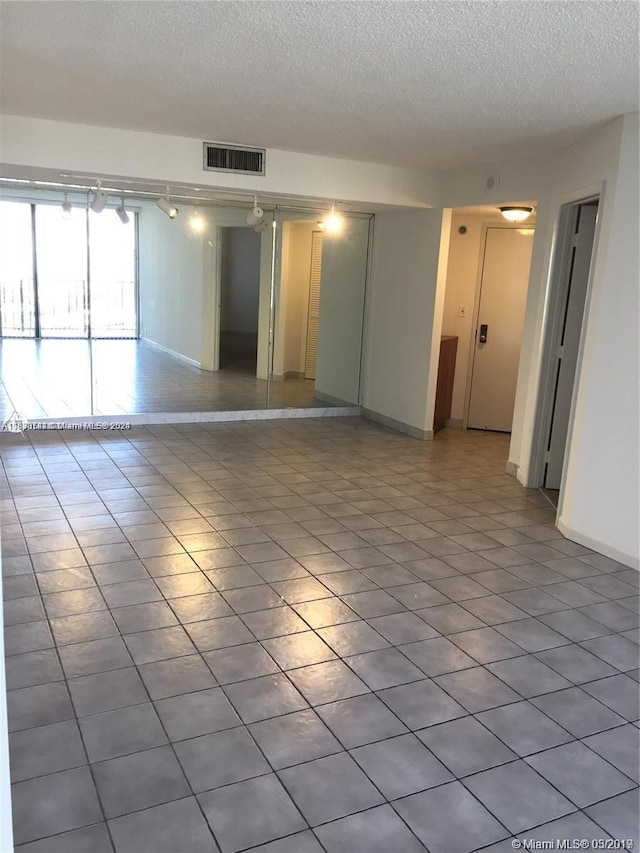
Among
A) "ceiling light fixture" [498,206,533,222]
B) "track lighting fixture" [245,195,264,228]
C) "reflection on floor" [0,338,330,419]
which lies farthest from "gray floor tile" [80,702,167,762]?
"ceiling light fixture" [498,206,533,222]

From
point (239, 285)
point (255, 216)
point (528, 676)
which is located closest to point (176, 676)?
point (528, 676)

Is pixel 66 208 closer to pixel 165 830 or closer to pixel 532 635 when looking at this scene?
pixel 532 635

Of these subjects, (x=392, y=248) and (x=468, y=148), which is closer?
(x=468, y=148)

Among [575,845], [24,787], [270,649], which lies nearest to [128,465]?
[270,649]

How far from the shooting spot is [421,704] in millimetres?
2600

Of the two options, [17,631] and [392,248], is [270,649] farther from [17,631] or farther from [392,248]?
[392,248]

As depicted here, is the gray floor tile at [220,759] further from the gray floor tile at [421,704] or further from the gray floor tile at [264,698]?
the gray floor tile at [421,704]

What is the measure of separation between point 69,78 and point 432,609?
11.7 ft

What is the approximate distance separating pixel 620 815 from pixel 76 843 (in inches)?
64.8

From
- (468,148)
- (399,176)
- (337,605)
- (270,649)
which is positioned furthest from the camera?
(399,176)

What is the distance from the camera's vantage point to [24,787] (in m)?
2.07

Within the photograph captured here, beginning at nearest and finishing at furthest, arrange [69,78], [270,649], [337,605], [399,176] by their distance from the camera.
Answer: [270,649], [337,605], [69,78], [399,176]

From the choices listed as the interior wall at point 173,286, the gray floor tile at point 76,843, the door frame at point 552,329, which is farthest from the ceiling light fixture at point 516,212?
the gray floor tile at point 76,843

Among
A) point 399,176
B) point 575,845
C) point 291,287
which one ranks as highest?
point 399,176
